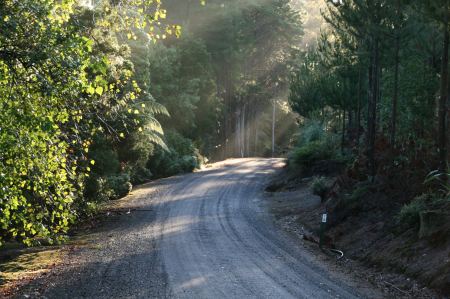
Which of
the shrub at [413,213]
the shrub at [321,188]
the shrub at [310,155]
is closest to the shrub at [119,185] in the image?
the shrub at [321,188]

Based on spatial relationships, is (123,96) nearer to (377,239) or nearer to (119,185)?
(377,239)

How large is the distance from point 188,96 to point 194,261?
29.4 m

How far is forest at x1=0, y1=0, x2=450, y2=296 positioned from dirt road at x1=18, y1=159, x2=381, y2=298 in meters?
1.31

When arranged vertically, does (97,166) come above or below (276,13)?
below

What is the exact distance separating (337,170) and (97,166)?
493 inches

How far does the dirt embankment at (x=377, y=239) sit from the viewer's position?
954 cm

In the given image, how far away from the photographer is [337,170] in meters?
25.8

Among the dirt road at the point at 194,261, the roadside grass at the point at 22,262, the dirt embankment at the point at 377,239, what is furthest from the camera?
the roadside grass at the point at 22,262

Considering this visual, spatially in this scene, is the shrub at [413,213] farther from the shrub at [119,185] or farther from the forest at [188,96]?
the shrub at [119,185]

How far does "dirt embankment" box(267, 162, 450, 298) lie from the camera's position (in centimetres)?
954

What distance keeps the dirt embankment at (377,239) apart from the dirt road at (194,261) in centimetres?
81

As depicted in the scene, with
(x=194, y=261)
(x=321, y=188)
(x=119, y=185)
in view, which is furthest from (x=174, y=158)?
(x=194, y=261)

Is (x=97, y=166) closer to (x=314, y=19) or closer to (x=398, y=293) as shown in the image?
Answer: (x=398, y=293)

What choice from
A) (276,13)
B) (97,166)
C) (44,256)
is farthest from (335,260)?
(276,13)
